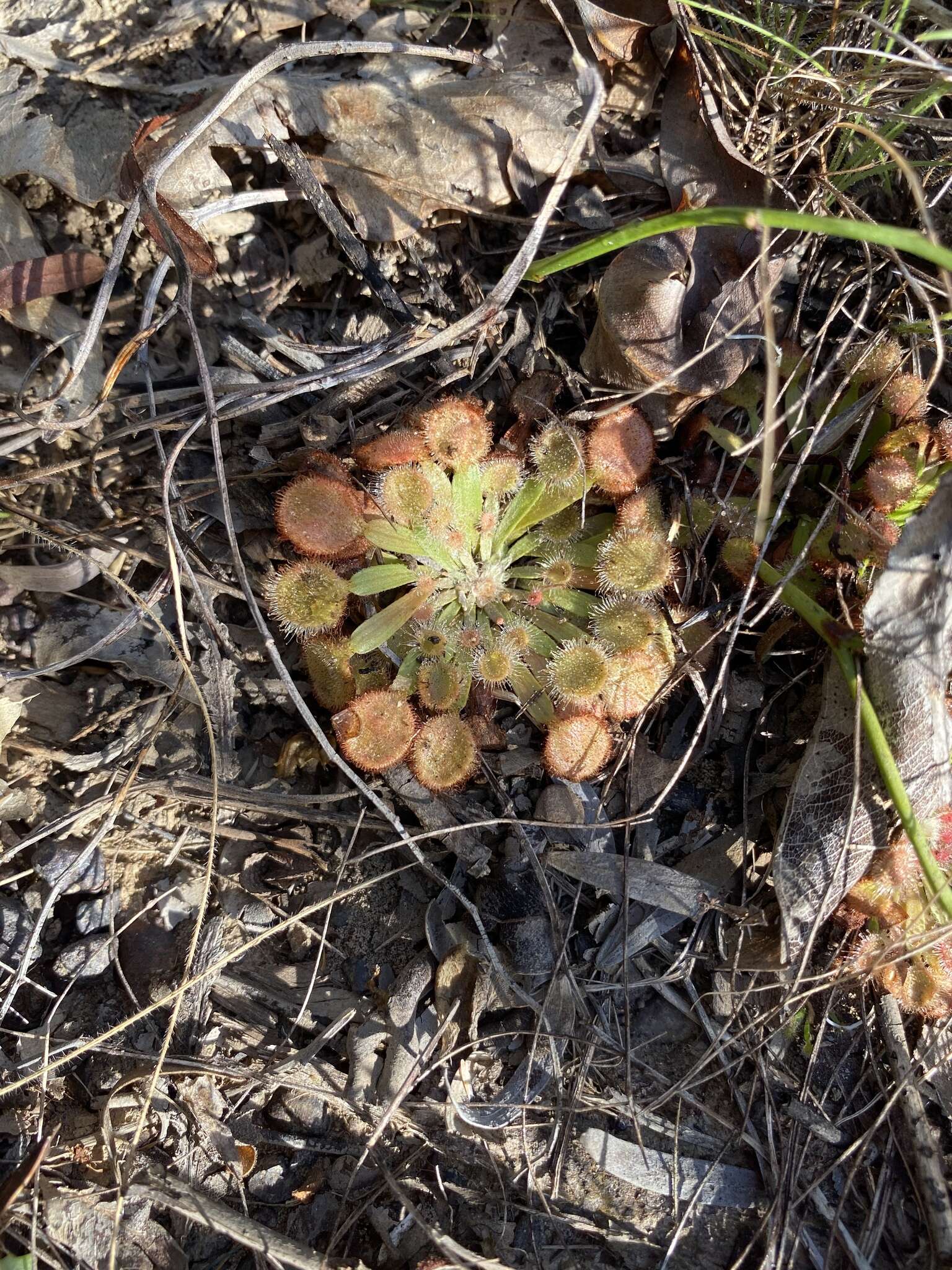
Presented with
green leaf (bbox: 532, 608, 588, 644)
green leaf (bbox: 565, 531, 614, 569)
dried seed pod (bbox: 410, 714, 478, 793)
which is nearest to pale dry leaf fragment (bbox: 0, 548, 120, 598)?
dried seed pod (bbox: 410, 714, 478, 793)

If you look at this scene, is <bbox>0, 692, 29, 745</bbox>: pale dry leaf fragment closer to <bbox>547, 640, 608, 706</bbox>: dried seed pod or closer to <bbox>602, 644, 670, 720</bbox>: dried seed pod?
<bbox>547, 640, 608, 706</bbox>: dried seed pod

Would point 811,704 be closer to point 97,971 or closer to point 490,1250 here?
point 490,1250

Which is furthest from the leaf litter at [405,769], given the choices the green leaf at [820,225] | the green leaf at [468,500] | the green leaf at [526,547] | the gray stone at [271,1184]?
the green leaf at [820,225]

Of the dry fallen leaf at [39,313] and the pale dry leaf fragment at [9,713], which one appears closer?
the pale dry leaf fragment at [9,713]

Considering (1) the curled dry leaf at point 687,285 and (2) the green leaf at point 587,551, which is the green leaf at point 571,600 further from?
(1) the curled dry leaf at point 687,285

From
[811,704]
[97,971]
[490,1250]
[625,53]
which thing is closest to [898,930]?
[811,704]

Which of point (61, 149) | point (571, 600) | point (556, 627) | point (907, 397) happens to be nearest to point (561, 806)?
point (556, 627)

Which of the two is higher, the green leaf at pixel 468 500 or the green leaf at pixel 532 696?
the green leaf at pixel 468 500

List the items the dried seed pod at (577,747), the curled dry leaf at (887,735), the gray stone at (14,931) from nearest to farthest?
the curled dry leaf at (887,735) < the gray stone at (14,931) < the dried seed pod at (577,747)
